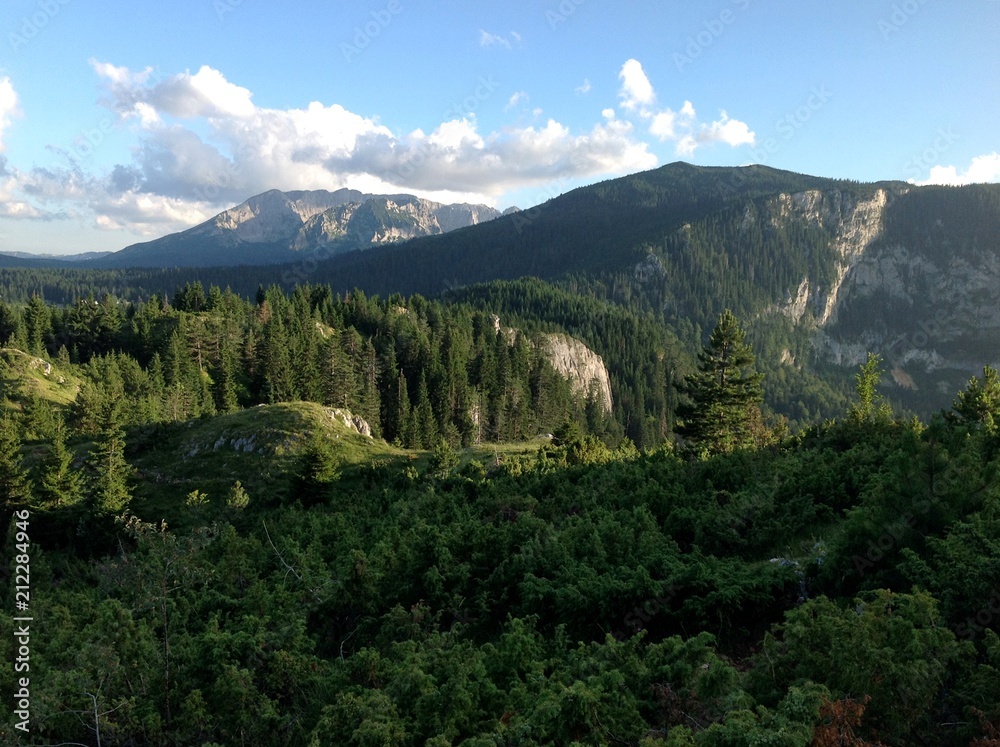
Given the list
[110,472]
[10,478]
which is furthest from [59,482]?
[110,472]

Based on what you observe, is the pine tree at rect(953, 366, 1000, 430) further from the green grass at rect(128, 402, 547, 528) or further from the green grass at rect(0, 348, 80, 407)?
the green grass at rect(0, 348, 80, 407)

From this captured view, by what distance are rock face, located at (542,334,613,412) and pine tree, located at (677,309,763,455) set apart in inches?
3928

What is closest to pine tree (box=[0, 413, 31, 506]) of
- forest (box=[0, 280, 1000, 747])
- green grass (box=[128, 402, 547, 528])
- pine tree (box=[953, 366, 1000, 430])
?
forest (box=[0, 280, 1000, 747])

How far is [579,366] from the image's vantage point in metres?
156

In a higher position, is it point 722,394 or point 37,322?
point 37,322

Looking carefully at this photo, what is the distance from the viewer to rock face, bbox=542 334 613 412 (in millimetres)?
146875

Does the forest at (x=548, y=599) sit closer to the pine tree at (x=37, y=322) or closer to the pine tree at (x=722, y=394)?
the pine tree at (x=722, y=394)

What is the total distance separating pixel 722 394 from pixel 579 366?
117 metres

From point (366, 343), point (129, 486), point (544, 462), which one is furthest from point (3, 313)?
point (544, 462)

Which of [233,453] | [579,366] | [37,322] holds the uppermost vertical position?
[37,322]

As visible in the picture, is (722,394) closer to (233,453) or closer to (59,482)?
(233,453)

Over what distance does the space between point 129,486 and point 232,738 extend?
37799 millimetres

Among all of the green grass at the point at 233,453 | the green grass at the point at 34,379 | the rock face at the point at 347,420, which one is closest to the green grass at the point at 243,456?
the green grass at the point at 233,453

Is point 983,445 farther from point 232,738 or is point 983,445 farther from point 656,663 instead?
point 232,738
